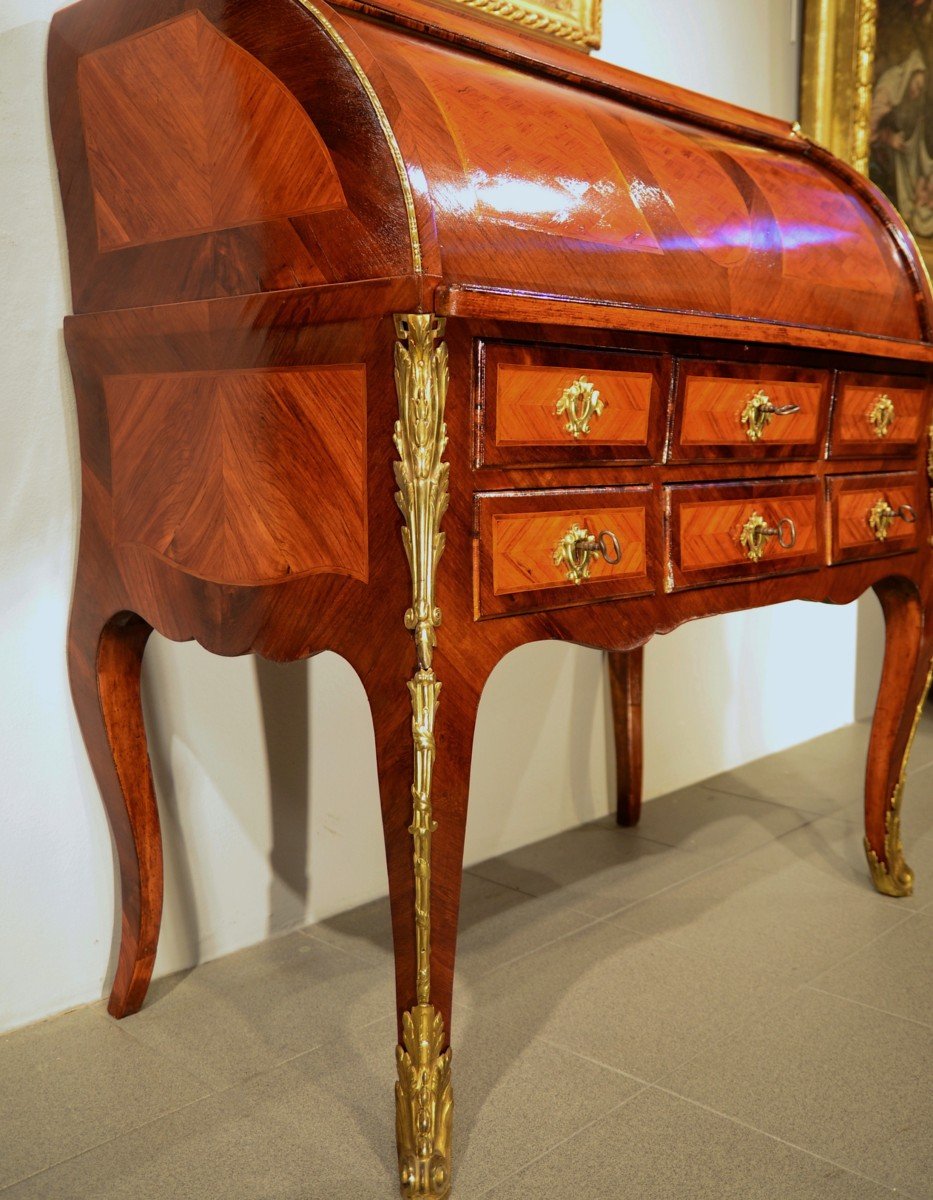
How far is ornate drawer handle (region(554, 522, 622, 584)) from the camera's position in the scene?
1.66 metres

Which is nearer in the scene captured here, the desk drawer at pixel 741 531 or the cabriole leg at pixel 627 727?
the desk drawer at pixel 741 531

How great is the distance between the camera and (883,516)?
91.7 inches

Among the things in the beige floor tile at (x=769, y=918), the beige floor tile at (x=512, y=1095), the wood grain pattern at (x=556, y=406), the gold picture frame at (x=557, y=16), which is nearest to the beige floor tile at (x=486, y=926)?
the beige floor tile at (x=769, y=918)

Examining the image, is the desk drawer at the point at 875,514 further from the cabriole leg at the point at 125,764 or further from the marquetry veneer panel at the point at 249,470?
the cabriole leg at the point at 125,764

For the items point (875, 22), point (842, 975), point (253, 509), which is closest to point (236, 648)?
point (253, 509)

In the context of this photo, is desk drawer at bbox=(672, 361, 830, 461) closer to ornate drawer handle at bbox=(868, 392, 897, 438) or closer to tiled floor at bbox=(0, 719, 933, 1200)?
ornate drawer handle at bbox=(868, 392, 897, 438)

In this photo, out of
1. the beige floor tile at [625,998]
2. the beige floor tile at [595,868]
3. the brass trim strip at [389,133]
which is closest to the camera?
the brass trim strip at [389,133]

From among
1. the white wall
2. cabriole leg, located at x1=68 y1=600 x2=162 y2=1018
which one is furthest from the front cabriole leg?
the white wall

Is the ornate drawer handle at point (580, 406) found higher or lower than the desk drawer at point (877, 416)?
higher

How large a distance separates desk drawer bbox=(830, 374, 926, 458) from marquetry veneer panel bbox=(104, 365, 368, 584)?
3.43ft

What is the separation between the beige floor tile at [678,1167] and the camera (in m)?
1.56

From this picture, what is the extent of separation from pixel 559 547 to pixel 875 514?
0.92 meters

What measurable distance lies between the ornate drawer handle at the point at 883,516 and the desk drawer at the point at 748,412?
22 cm

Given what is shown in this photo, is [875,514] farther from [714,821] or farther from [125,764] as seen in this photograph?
[125,764]
